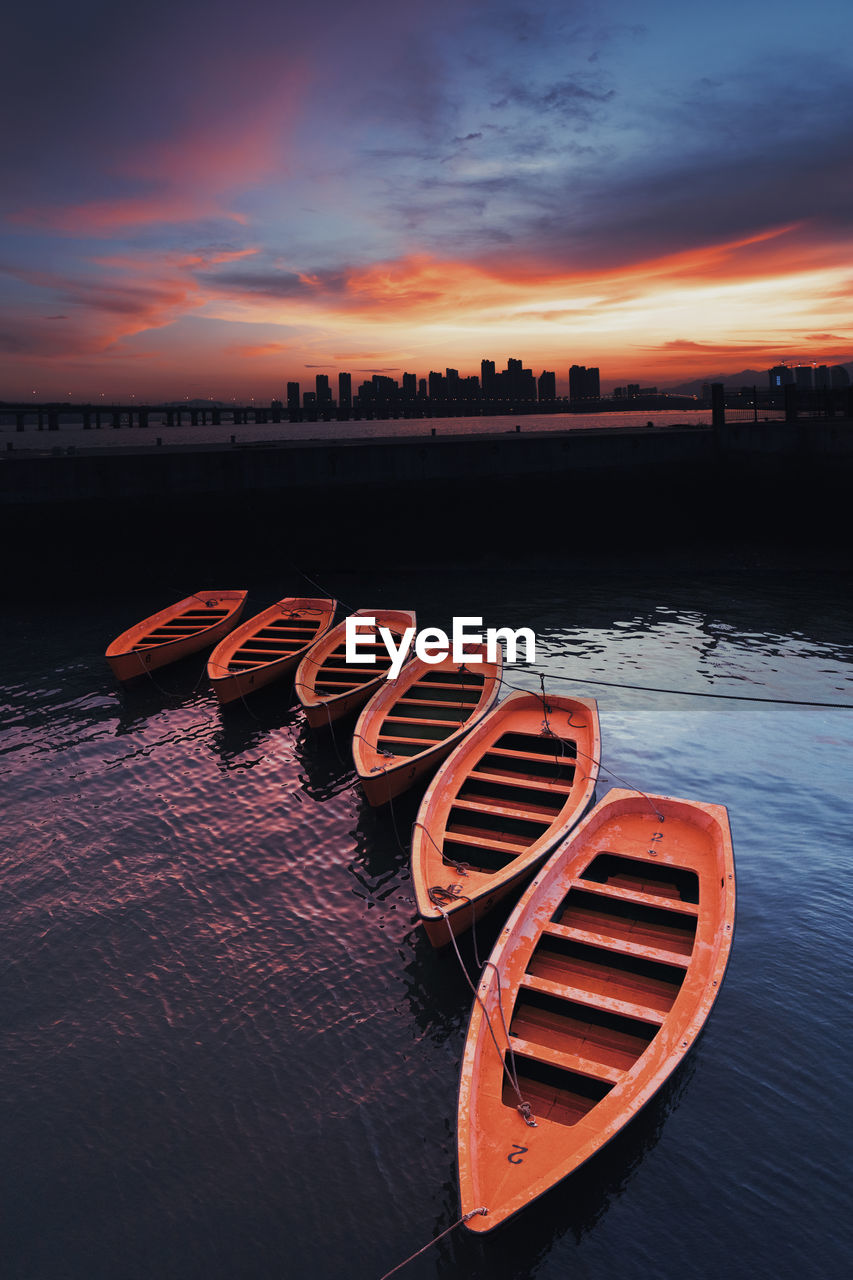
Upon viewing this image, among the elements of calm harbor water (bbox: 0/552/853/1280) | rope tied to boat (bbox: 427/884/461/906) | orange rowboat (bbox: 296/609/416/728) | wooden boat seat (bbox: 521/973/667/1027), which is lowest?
calm harbor water (bbox: 0/552/853/1280)

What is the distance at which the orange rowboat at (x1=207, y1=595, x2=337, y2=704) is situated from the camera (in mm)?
17359

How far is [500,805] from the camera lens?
457 inches

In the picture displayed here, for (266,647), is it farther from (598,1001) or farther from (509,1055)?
(509,1055)

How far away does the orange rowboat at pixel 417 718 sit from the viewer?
12.6 meters

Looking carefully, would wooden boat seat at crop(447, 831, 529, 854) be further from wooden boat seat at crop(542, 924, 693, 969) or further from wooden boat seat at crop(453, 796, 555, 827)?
wooden boat seat at crop(542, 924, 693, 969)

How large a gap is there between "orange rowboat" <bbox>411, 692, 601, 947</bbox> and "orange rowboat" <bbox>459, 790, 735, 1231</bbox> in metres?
0.66

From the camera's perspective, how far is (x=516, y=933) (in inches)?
335

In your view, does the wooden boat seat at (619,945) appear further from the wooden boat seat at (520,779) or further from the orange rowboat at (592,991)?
the wooden boat seat at (520,779)

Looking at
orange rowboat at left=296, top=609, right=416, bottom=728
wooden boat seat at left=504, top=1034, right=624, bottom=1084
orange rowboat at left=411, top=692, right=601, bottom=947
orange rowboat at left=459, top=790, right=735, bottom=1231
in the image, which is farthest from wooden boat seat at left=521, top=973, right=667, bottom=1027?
orange rowboat at left=296, top=609, right=416, bottom=728

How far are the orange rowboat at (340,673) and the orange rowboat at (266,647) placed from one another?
0.69 metres

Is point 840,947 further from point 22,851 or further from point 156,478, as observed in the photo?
point 156,478

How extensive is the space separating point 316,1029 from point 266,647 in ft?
41.4

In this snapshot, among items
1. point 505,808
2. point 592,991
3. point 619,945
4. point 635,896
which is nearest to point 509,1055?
point 592,991

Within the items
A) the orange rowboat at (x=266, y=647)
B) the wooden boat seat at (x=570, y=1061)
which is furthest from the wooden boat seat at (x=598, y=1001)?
the orange rowboat at (x=266, y=647)
